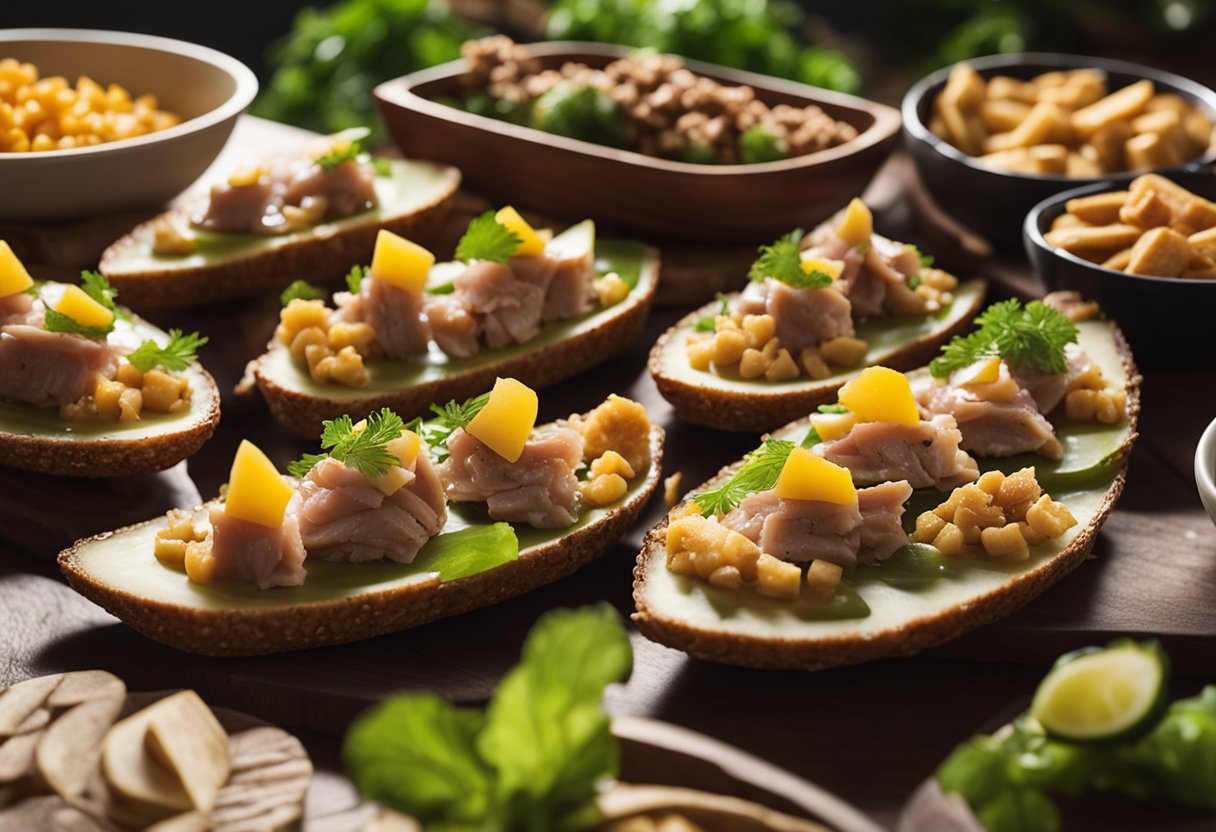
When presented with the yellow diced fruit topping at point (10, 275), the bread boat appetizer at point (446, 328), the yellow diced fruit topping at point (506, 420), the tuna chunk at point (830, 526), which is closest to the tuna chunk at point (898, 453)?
the tuna chunk at point (830, 526)

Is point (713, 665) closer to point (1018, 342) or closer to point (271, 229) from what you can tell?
point (1018, 342)

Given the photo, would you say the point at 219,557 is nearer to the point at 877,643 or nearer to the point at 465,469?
the point at 465,469

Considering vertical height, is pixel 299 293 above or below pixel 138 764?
above

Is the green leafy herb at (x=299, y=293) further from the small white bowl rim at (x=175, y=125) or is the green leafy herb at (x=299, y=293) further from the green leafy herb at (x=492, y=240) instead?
the small white bowl rim at (x=175, y=125)

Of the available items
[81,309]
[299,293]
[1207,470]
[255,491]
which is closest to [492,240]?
[299,293]

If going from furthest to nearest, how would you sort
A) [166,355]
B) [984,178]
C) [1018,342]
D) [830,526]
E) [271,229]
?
[984,178]
[271,229]
[166,355]
[1018,342]
[830,526]

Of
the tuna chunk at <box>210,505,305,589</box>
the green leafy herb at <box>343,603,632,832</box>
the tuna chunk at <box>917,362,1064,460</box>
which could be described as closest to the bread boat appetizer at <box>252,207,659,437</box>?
the tuna chunk at <box>210,505,305,589</box>

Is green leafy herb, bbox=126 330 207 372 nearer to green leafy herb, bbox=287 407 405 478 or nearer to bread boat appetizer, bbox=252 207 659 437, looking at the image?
bread boat appetizer, bbox=252 207 659 437

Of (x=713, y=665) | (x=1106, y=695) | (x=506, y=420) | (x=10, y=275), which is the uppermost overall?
(x=10, y=275)
